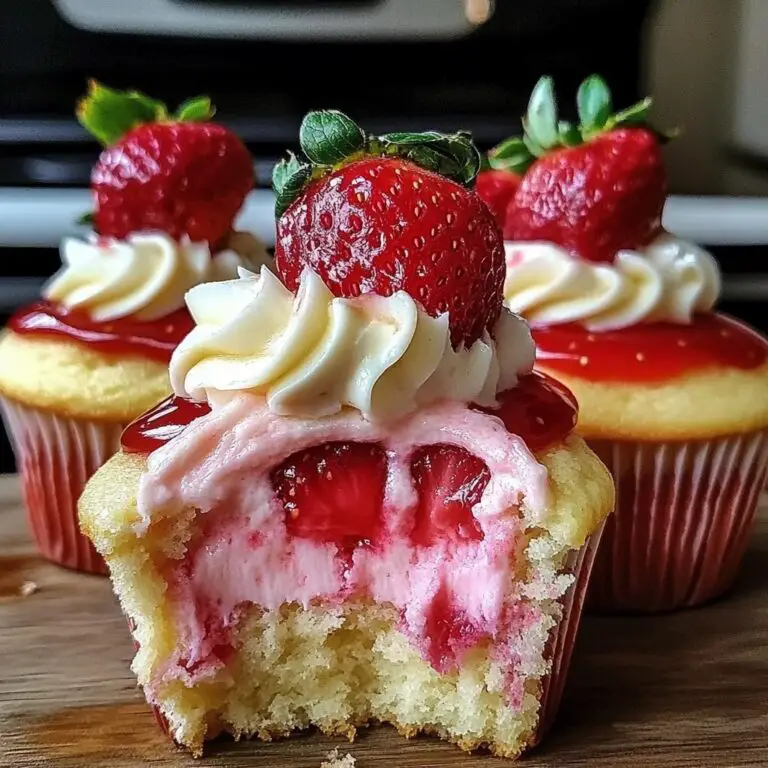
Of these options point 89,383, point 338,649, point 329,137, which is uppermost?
point 329,137

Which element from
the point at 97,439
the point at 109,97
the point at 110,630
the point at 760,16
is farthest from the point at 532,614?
the point at 760,16

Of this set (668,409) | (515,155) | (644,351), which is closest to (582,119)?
(515,155)

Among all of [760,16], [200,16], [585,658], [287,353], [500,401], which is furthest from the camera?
[760,16]

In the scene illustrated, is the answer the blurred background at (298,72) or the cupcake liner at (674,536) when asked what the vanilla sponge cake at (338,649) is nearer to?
the cupcake liner at (674,536)

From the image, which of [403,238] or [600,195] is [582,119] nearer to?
[600,195]

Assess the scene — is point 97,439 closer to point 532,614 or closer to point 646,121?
point 532,614

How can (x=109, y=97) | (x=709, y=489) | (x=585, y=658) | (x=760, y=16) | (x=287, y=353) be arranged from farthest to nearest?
(x=760, y=16) < (x=109, y=97) < (x=709, y=489) < (x=585, y=658) < (x=287, y=353)
